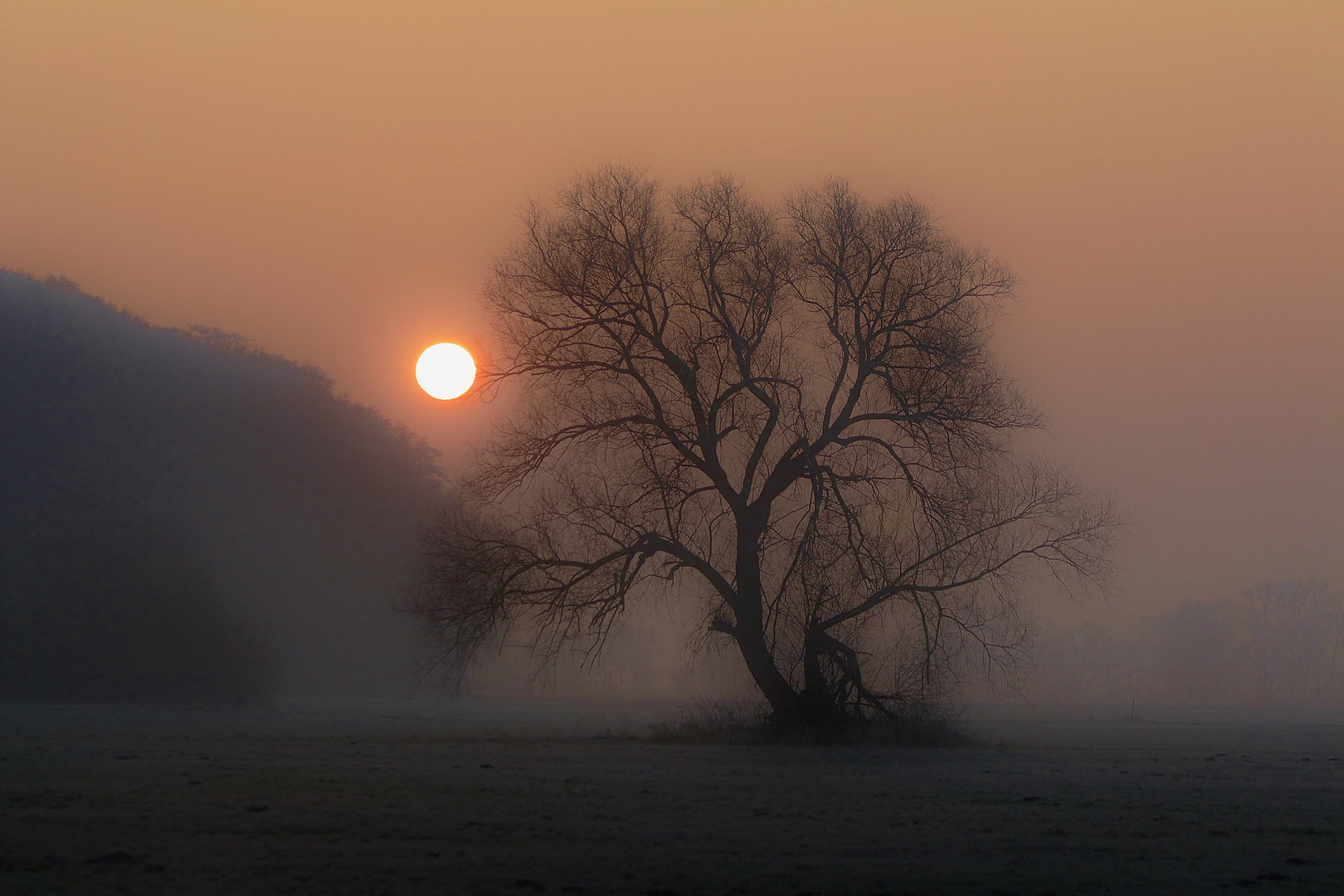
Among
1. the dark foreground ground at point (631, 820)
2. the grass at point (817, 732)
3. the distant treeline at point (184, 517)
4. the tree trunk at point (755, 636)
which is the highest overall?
the distant treeline at point (184, 517)

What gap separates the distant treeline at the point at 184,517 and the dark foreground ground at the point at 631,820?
356 inches

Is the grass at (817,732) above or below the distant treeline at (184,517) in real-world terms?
below

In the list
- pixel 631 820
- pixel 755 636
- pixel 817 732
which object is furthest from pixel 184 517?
pixel 631 820

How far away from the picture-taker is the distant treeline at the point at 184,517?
29.9 m

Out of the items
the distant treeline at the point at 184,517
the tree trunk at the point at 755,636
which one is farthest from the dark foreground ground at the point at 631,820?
the distant treeline at the point at 184,517

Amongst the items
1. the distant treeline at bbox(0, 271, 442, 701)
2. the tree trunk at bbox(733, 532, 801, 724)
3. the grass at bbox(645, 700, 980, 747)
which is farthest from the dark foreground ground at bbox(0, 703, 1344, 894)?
the distant treeline at bbox(0, 271, 442, 701)

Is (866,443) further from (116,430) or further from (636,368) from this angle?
(116,430)

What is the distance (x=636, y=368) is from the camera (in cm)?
2125

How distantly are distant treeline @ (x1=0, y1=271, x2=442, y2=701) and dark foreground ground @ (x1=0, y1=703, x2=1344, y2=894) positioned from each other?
9.03 metres

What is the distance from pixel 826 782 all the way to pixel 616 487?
848 centimetres

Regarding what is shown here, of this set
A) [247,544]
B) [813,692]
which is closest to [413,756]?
[813,692]

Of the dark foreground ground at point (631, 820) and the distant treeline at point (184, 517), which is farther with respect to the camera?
the distant treeline at point (184, 517)

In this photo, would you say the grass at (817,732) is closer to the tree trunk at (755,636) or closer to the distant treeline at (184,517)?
the tree trunk at (755,636)

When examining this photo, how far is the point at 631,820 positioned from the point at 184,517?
30.0 meters
